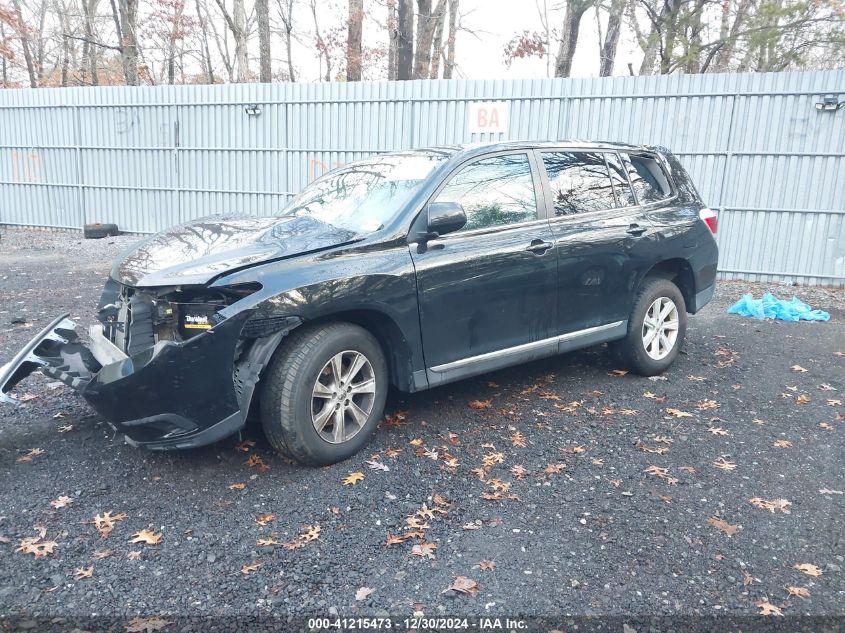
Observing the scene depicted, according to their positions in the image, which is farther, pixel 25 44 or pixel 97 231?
pixel 25 44

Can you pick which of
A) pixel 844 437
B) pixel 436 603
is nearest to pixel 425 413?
pixel 436 603

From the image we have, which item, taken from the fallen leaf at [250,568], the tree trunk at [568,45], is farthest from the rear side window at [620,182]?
the tree trunk at [568,45]

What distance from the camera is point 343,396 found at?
12.5 ft

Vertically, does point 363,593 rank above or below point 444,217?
below

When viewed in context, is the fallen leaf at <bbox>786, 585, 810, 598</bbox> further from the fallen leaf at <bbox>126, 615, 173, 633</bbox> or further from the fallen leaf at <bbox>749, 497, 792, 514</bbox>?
the fallen leaf at <bbox>126, 615, 173, 633</bbox>

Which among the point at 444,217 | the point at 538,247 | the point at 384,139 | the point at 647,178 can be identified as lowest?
the point at 538,247

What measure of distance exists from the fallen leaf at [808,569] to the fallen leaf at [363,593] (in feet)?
6.34

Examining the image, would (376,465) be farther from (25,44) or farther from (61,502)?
(25,44)

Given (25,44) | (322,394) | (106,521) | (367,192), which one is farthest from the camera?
(25,44)

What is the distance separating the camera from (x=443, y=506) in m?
3.48

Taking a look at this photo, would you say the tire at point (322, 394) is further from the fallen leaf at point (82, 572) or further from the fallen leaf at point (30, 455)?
the fallen leaf at point (30, 455)

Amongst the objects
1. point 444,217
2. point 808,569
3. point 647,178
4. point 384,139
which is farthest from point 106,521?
point 384,139

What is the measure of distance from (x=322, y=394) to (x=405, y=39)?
16.2 m

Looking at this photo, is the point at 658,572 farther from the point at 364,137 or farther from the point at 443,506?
the point at 364,137
